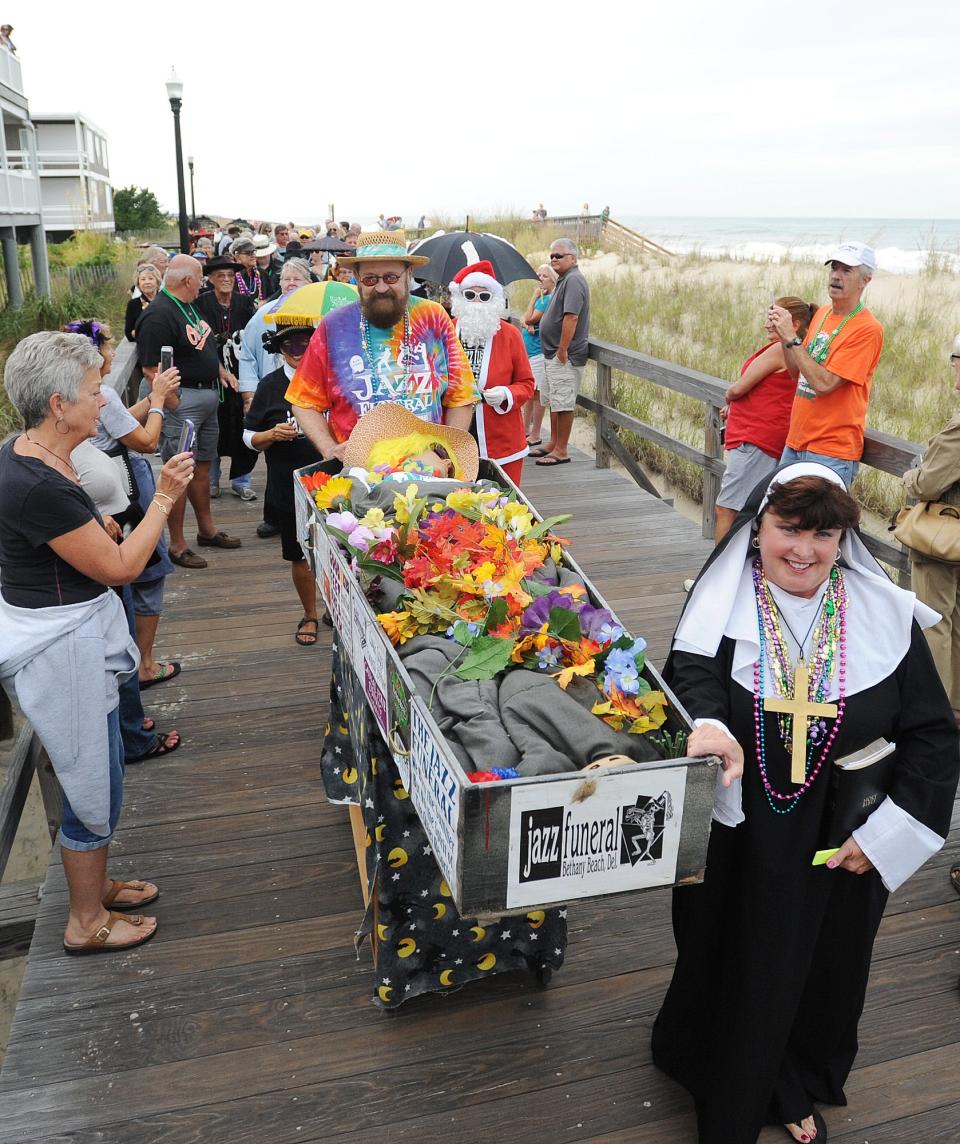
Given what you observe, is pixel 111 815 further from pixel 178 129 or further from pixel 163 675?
pixel 178 129

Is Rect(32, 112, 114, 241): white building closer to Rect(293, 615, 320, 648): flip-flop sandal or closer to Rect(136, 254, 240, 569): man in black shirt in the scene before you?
Rect(136, 254, 240, 569): man in black shirt

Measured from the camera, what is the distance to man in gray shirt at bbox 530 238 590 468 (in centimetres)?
781

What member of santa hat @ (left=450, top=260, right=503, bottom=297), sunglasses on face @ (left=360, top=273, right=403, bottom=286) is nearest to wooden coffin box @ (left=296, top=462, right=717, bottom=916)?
sunglasses on face @ (left=360, top=273, right=403, bottom=286)

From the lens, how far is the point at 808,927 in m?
2.16

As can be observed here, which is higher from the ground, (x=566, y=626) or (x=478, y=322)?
(x=478, y=322)

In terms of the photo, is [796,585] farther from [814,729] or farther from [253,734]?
[253,734]

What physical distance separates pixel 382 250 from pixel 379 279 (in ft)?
0.42

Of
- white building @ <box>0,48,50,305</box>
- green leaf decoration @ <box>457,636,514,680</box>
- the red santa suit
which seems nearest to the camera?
green leaf decoration @ <box>457,636,514,680</box>

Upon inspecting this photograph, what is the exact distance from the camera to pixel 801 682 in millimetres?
2070

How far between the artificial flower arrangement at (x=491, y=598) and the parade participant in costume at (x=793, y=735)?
160 mm

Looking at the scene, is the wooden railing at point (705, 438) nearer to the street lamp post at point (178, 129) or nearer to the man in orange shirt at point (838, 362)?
the man in orange shirt at point (838, 362)

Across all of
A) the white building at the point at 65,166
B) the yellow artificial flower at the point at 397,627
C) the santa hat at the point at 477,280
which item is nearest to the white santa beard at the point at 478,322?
the santa hat at the point at 477,280

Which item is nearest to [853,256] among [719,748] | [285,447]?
[285,447]

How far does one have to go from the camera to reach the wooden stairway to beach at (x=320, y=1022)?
235 centimetres
